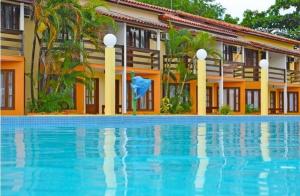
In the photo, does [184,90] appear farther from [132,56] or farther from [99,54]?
[99,54]

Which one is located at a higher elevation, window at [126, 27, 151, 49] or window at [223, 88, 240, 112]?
window at [126, 27, 151, 49]

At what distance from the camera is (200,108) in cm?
2334

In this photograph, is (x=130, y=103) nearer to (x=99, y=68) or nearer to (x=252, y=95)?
(x=99, y=68)

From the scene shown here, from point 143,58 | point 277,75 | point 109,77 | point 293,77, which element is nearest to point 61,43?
point 109,77

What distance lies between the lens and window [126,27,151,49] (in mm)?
24250

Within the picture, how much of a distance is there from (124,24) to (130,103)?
357cm

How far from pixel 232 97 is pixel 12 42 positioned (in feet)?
48.1

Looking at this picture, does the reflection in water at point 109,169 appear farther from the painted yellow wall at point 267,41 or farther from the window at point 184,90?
the painted yellow wall at point 267,41

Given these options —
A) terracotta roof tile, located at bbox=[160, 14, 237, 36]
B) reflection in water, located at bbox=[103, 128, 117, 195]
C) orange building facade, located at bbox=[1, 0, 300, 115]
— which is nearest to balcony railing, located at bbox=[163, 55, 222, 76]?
orange building facade, located at bbox=[1, 0, 300, 115]

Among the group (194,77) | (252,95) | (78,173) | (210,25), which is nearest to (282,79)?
(252,95)

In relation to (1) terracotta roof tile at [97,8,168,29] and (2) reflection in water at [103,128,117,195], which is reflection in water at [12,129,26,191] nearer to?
(2) reflection in water at [103,128,117,195]

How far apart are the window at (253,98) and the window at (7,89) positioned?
16746mm

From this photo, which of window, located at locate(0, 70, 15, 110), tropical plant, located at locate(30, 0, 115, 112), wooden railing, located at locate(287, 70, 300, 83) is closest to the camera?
tropical plant, located at locate(30, 0, 115, 112)

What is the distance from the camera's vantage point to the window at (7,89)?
18625 mm
